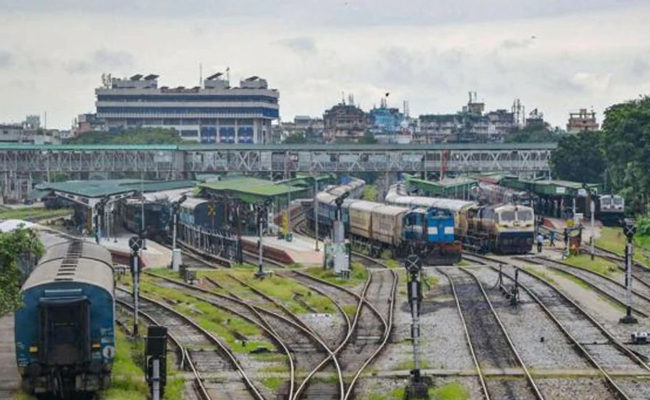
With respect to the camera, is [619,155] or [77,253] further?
[619,155]

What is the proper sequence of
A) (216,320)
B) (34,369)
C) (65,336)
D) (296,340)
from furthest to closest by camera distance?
(216,320) → (296,340) → (65,336) → (34,369)

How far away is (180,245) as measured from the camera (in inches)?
2773

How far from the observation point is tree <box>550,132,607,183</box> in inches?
4205

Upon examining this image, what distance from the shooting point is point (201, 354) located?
29.8m

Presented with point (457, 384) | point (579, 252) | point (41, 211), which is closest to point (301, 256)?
point (579, 252)

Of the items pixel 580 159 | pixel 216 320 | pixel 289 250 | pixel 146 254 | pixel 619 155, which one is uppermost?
pixel 619 155

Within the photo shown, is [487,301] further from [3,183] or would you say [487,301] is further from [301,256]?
[3,183]

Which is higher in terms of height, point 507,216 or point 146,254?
point 507,216

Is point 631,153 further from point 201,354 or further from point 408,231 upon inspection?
point 201,354

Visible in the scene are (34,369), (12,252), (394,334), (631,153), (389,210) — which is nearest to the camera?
(34,369)

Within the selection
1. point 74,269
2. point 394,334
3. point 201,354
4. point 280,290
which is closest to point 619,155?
point 280,290

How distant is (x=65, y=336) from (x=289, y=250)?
119 feet

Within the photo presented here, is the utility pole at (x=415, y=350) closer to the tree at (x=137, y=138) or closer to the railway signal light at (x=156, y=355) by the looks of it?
the railway signal light at (x=156, y=355)

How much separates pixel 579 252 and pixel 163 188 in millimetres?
41262
